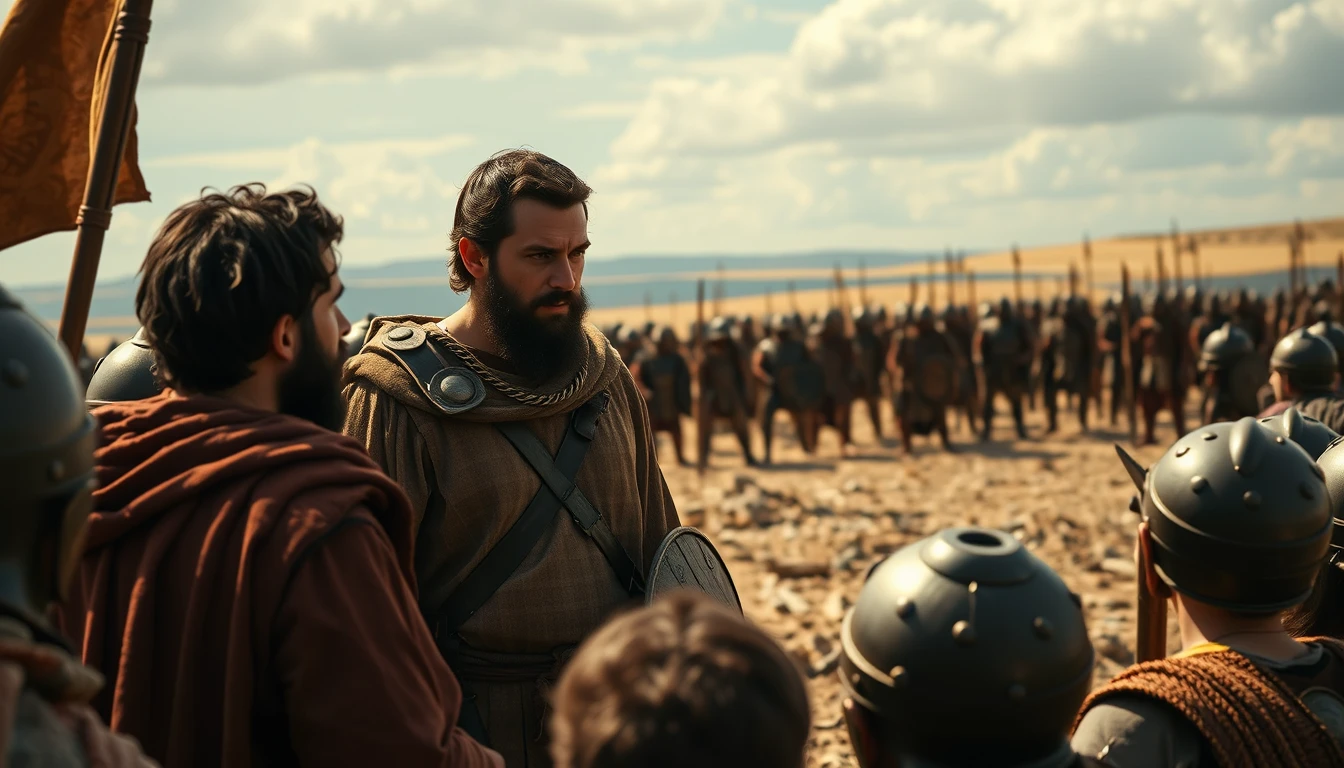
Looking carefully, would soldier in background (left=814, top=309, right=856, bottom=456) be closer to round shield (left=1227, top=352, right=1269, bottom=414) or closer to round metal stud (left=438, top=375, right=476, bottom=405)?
round shield (left=1227, top=352, right=1269, bottom=414)

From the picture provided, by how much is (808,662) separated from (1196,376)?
13781 mm

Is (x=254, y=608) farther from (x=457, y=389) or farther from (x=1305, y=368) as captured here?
(x=1305, y=368)

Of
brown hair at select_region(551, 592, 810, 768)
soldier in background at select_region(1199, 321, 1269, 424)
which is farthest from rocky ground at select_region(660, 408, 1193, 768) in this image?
brown hair at select_region(551, 592, 810, 768)

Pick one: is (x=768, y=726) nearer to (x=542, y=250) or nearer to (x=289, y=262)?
(x=289, y=262)

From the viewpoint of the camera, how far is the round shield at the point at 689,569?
299 centimetres

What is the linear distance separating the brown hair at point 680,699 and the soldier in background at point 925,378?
50.7 ft

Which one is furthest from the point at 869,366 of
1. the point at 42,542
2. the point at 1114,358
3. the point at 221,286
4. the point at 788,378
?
the point at 42,542

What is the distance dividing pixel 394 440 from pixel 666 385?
13744mm

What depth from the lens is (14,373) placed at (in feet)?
4.67

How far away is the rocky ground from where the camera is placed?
24.8 feet

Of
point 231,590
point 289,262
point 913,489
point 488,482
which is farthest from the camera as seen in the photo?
point 913,489

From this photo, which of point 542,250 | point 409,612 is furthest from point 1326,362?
point 409,612

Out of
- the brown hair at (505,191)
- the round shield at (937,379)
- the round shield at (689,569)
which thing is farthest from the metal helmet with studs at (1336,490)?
the round shield at (937,379)

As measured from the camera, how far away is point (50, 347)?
1488mm
